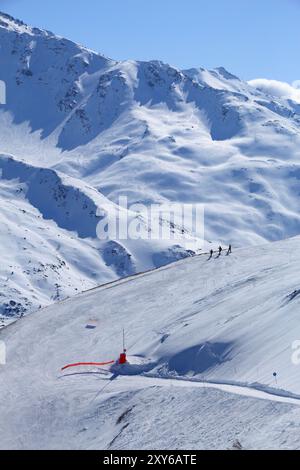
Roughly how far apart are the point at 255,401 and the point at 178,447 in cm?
373

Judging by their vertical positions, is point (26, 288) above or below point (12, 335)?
above

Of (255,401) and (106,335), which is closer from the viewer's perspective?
(255,401)

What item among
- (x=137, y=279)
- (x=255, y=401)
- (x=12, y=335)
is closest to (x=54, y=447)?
(x=255, y=401)

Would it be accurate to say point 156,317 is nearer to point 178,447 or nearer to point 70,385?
point 70,385

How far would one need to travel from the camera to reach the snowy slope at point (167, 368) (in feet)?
98.4

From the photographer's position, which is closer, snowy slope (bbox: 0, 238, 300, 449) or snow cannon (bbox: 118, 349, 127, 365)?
snowy slope (bbox: 0, 238, 300, 449)

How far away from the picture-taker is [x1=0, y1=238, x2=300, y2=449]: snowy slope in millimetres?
30000

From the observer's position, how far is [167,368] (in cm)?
3906

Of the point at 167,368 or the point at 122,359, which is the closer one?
the point at 167,368

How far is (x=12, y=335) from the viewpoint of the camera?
51.0 metres

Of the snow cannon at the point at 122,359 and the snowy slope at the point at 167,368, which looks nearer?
the snowy slope at the point at 167,368
